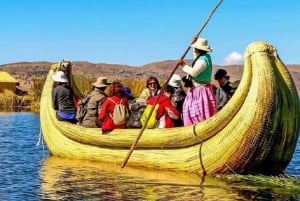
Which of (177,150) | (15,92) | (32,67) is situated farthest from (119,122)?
(32,67)

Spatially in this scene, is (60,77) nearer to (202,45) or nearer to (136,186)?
(202,45)

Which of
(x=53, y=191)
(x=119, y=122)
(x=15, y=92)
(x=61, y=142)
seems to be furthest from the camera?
(x=15, y=92)

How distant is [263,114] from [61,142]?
17.3 feet

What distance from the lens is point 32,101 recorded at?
129ft

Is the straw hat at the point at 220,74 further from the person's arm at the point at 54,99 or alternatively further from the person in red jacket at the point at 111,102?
the person's arm at the point at 54,99

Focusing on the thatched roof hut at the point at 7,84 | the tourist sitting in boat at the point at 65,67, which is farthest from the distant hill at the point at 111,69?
the tourist sitting in boat at the point at 65,67

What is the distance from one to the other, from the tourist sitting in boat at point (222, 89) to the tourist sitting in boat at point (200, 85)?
2.10 ft

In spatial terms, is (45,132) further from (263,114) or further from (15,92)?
(15,92)

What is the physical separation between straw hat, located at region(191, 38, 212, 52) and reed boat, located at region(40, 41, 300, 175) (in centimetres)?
102

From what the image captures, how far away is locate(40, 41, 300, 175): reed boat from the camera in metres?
9.57

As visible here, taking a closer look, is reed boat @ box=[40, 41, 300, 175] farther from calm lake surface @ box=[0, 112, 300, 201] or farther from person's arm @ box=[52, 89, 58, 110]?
person's arm @ box=[52, 89, 58, 110]

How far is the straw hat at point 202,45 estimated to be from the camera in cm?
1080

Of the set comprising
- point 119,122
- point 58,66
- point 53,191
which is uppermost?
point 58,66

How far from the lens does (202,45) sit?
35.5 ft
